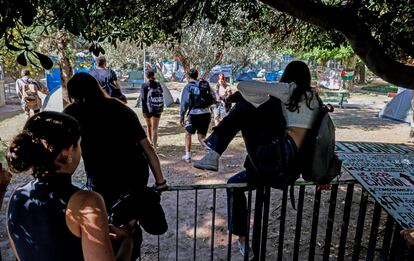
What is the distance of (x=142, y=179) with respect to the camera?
2.76 metres

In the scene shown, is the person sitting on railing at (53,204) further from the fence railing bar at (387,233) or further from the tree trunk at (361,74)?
the tree trunk at (361,74)

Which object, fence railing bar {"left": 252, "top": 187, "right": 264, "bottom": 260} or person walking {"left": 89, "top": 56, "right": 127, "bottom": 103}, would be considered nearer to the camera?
fence railing bar {"left": 252, "top": 187, "right": 264, "bottom": 260}

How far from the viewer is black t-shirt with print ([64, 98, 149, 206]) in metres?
2.65

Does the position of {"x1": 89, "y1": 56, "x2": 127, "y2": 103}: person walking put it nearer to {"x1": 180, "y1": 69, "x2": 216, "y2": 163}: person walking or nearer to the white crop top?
{"x1": 180, "y1": 69, "x2": 216, "y2": 163}: person walking

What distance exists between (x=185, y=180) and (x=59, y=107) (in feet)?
13.4

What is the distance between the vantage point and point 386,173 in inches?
114

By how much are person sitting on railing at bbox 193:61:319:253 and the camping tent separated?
13.8 meters

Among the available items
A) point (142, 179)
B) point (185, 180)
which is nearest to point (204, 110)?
point (185, 180)

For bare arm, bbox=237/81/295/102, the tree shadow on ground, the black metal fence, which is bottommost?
the tree shadow on ground

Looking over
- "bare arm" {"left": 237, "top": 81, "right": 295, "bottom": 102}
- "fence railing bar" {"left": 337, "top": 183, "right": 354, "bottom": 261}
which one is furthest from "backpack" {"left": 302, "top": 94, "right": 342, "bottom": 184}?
"fence railing bar" {"left": 337, "top": 183, "right": 354, "bottom": 261}

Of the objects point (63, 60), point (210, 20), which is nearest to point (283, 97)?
point (210, 20)

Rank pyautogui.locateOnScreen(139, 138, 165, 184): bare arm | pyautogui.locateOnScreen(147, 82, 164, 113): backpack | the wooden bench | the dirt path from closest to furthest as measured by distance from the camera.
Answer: pyautogui.locateOnScreen(139, 138, 165, 184): bare arm < the dirt path < pyautogui.locateOnScreen(147, 82, 164, 113): backpack < the wooden bench

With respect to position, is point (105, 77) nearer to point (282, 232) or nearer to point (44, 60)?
point (282, 232)

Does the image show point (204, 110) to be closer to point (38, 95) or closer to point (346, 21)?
point (346, 21)
